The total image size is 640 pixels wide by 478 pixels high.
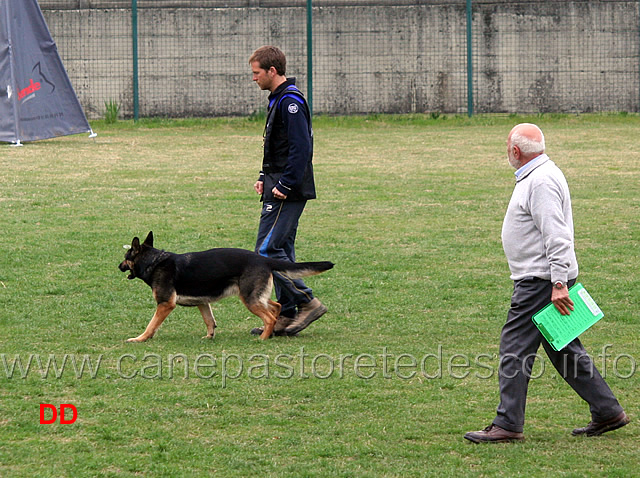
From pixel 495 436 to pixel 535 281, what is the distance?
2.65 ft

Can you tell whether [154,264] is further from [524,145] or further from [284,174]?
[524,145]

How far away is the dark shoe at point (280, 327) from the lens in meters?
7.13

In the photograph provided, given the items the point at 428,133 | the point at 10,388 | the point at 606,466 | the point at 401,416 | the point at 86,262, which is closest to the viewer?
A: the point at 606,466

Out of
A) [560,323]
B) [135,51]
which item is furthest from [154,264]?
[135,51]

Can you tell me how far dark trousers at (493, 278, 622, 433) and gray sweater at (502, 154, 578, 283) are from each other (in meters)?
0.10

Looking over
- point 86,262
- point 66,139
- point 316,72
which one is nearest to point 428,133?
point 316,72

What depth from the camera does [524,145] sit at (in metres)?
4.77

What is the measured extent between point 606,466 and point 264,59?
383 cm

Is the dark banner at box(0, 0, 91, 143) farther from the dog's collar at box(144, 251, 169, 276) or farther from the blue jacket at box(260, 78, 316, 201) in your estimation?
the dog's collar at box(144, 251, 169, 276)

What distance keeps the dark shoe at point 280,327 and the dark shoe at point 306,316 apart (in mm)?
41

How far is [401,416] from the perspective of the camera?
5285 mm

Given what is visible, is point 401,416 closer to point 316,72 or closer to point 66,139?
point 66,139

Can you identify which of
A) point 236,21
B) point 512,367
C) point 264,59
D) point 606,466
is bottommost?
point 606,466

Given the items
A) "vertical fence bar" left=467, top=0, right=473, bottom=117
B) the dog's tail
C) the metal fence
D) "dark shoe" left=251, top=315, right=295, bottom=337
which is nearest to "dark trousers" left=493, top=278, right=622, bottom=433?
the dog's tail
